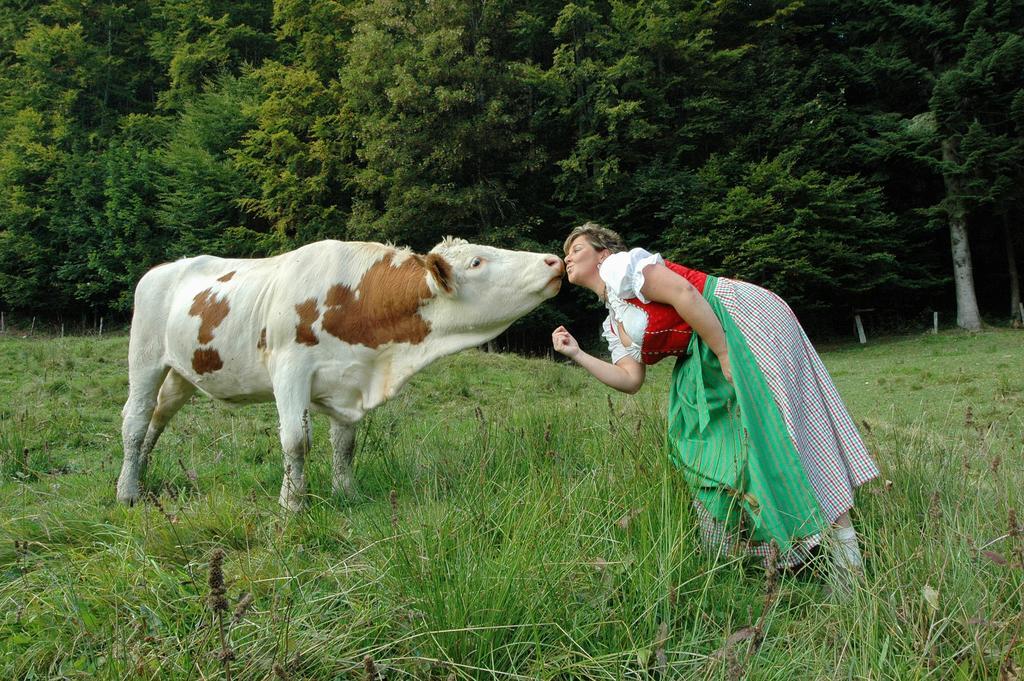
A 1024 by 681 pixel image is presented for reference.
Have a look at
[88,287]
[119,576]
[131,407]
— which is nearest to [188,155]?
[88,287]

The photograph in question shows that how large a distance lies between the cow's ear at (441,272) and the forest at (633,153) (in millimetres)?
19309

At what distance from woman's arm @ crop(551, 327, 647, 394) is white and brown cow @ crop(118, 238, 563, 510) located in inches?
45.5

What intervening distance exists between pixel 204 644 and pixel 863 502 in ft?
9.65

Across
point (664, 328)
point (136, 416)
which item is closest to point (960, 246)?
point (664, 328)

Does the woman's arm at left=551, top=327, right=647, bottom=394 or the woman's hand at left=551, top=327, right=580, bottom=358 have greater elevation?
the woman's hand at left=551, top=327, right=580, bottom=358

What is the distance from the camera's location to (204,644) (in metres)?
2.21

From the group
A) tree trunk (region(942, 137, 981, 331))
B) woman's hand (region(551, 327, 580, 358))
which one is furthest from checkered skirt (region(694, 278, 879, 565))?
tree trunk (region(942, 137, 981, 331))

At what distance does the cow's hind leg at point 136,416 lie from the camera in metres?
5.69

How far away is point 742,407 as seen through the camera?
328cm

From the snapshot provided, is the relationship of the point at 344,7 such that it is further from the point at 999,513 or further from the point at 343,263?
the point at 999,513

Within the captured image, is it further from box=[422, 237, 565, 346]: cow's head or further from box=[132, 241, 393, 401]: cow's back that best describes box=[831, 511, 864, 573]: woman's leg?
box=[132, 241, 393, 401]: cow's back

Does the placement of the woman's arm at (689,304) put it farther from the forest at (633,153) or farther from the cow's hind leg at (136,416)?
the forest at (633,153)

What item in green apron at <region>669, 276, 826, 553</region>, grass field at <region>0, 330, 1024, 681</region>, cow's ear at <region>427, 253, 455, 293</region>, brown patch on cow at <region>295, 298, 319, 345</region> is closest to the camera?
grass field at <region>0, 330, 1024, 681</region>

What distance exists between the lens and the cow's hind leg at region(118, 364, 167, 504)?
224 inches
